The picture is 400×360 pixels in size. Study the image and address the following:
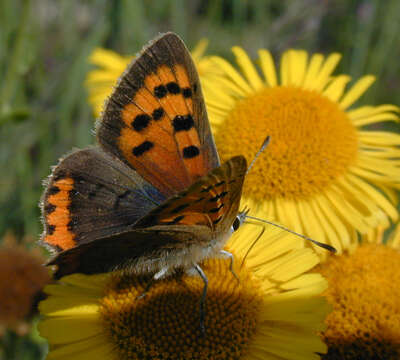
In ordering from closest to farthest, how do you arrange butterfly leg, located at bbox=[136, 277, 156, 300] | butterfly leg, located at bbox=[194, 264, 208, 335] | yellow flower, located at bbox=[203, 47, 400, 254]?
butterfly leg, located at bbox=[194, 264, 208, 335]
butterfly leg, located at bbox=[136, 277, 156, 300]
yellow flower, located at bbox=[203, 47, 400, 254]

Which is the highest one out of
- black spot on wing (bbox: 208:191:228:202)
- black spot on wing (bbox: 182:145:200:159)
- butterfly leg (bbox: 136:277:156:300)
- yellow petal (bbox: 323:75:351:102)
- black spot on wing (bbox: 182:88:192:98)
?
yellow petal (bbox: 323:75:351:102)

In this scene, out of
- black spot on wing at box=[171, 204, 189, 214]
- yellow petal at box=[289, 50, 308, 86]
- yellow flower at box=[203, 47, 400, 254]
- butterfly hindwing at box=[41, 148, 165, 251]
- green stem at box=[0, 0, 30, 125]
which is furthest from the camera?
green stem at box=[0, 0, 30, 125]

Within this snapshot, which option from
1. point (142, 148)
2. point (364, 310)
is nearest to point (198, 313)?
point (364, 310)

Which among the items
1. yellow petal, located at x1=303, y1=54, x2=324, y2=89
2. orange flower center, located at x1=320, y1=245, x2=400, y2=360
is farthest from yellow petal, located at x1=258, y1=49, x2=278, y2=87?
orange flower center, located at x1=320, y1=245, x2=400, y2=360

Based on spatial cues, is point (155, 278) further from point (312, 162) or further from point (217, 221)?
point (312, 162)

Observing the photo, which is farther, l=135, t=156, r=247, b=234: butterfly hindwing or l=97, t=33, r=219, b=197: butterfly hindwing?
l=97, t=33, r=219, b=197: butterfly hindwing

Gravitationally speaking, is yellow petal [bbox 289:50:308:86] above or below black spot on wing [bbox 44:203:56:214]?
above

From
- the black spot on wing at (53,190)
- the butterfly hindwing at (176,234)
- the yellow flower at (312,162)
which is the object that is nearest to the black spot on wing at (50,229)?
the black spot on wing at (53,190)

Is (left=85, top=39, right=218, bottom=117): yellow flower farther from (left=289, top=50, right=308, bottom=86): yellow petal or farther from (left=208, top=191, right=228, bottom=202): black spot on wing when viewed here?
(left=208, top=191, right=228, bottom=202): black spot on wing

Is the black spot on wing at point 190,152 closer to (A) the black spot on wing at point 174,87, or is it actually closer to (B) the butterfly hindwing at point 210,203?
(A) the black spot on wing at point 174,87
